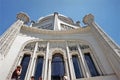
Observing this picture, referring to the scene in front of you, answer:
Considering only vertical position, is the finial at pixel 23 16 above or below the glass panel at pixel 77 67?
above

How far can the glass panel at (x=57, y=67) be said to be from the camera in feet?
37.5

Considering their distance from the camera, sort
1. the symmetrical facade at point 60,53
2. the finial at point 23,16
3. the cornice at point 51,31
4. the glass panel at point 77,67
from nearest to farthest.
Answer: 1. the symmetrical facade at point 60,53
2. the glass panel at point 77,67
3. the cornice at point 51,31
4. the finial at point 23,16

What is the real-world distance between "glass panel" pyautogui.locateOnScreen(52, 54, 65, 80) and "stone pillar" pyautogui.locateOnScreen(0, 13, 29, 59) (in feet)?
9.92

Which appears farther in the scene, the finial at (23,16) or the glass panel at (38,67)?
the finial at (23,16)

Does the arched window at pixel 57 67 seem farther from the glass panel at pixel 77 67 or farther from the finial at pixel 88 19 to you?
the finial at pixel 88 19

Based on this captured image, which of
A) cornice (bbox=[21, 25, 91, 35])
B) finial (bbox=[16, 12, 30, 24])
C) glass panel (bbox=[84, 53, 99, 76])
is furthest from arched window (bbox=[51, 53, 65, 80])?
finial (bbox=[16, 12, 30, 24])

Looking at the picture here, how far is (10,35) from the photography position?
1284cm

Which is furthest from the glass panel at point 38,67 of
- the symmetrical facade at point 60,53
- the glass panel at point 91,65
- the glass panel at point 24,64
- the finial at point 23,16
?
the finial at point 23,16

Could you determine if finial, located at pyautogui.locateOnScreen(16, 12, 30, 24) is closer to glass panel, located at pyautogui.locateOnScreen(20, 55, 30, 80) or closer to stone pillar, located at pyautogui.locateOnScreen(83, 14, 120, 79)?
glass panel, located at pyautogui.locateOnScreen(20, 55, 30, 80)

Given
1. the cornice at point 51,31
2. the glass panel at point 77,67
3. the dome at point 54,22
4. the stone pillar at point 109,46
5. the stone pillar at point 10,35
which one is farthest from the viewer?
the dome at point 54,22

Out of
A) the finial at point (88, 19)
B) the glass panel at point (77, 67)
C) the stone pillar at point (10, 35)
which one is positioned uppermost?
the finial at point (88, 19)

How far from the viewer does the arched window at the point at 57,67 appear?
11393mm

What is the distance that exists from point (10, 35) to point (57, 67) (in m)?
3.71

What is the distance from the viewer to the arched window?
11.4m
